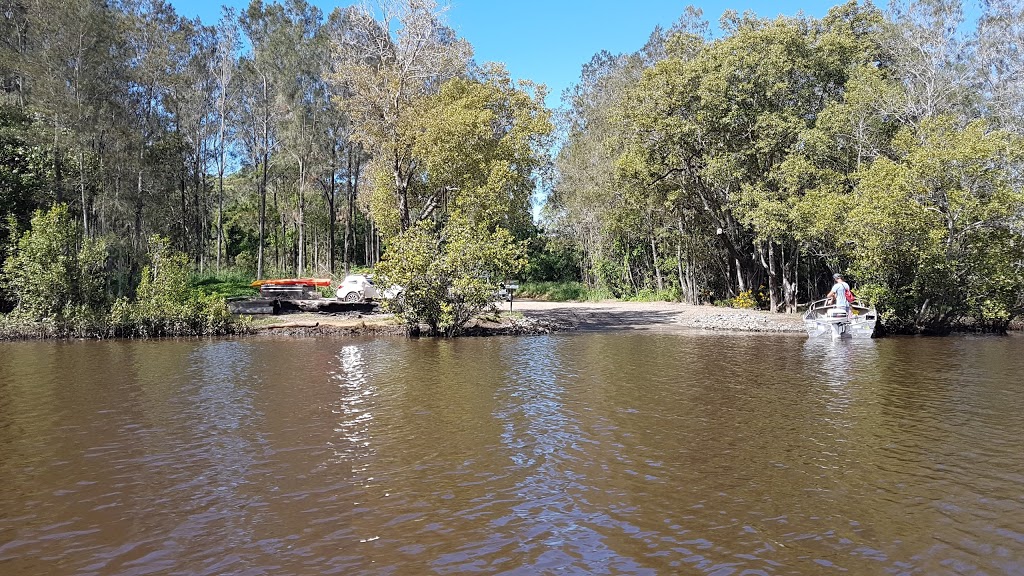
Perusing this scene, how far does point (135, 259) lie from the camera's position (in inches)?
1374

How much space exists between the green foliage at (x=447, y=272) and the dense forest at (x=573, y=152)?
0.34ft

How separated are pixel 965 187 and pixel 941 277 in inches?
124

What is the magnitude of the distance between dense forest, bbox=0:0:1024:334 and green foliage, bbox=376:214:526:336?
0.10 m

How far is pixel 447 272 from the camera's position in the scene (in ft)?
72.3

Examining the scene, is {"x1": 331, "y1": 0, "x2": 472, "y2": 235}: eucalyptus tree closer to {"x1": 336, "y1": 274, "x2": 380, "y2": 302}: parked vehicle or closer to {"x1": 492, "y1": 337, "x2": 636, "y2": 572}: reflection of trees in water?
{"x1": 336, "y1": 274, "x2": 380, "y2": 302}: parked vehicle

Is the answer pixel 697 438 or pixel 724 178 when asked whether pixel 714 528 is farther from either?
pixel 724 178

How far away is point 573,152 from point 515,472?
3814cm

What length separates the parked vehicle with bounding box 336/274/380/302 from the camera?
29.4m

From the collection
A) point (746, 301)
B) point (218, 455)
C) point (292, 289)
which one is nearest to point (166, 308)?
point (292, 289)

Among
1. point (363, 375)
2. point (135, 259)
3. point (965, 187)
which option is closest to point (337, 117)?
point (135, 259)

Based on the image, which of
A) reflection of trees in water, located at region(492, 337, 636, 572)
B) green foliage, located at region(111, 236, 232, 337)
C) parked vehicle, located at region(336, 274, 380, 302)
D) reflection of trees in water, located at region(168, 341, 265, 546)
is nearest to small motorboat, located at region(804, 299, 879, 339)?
reflection of trees in water, located at region(492, 337, 636, 572)

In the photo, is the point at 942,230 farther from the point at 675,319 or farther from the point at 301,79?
the point at 301,79

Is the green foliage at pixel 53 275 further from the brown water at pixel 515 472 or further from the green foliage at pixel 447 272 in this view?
the green foliage at pixel 447 272

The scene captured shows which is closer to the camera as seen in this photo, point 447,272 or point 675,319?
point 447,272
